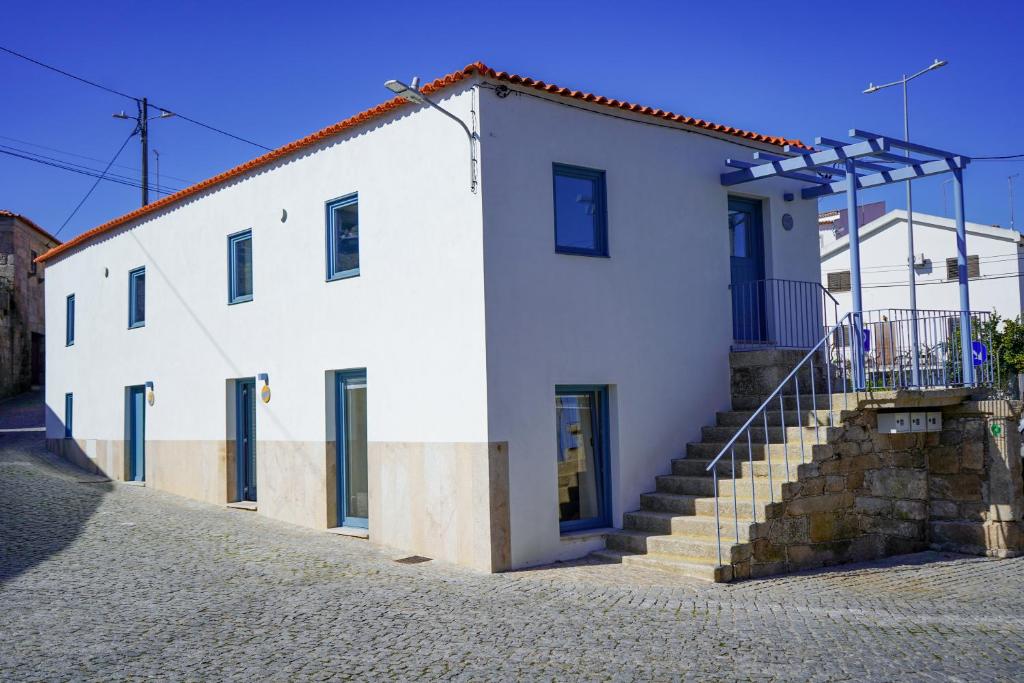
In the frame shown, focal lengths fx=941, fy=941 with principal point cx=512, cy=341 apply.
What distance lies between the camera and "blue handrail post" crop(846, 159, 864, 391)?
10227 millimetres

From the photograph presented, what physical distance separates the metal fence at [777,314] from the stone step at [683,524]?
2910mm

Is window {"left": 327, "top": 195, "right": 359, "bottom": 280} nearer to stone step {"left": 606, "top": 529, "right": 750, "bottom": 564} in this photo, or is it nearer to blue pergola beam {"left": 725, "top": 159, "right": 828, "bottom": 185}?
stone step {"left": 606, "top": 529, "right": 750, "bottom": 564}

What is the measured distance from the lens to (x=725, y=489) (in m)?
10.2

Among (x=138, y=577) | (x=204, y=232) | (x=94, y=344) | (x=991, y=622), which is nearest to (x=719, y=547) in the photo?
(x=991, y=622)

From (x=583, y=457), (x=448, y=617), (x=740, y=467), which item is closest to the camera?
(x=448, y=617)

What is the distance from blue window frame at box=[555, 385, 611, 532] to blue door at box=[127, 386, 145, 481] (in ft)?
31.7

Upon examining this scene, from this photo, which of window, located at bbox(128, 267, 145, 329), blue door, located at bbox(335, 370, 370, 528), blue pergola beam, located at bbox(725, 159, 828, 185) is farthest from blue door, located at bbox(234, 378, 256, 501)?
blue pergola beam, located at bbox(725, 159, 828, 185)

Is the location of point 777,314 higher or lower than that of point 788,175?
lower

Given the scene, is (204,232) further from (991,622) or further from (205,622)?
(991,622)

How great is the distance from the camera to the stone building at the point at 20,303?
29.6 metres

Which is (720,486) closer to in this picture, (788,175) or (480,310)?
(480,310)

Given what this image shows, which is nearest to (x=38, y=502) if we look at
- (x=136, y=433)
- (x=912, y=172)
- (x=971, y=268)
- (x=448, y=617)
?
(x=136, y=433)

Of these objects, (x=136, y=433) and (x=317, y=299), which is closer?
(x=317, y=299)

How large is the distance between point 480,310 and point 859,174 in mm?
5970
